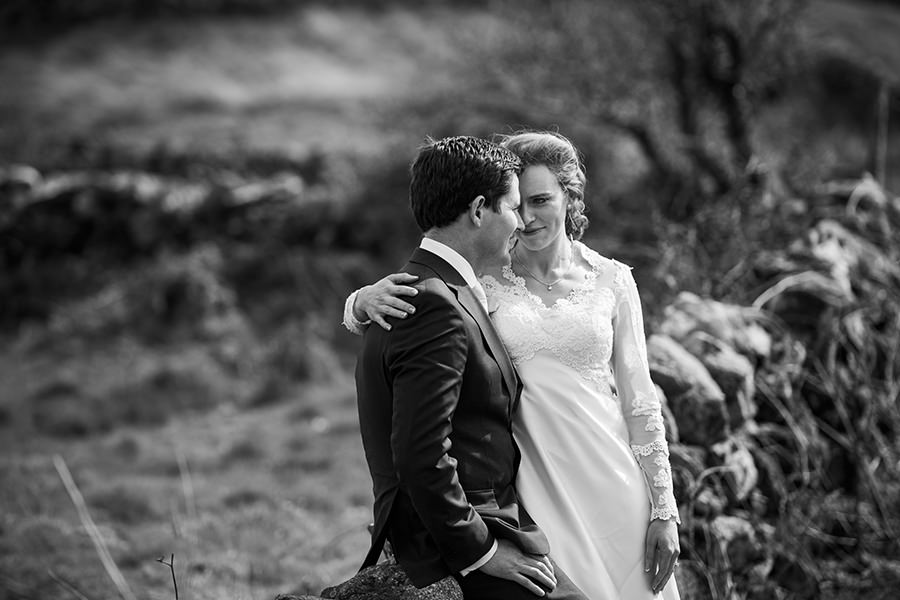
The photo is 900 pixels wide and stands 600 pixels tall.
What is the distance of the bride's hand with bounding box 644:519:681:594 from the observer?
320 cm

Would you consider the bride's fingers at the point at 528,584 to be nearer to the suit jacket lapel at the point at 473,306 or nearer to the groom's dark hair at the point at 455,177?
the suit jacket lapel at the point at 473,306

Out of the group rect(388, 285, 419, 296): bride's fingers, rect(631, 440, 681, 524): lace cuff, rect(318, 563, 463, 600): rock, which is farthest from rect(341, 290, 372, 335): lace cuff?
rect(631, 440, 681, 524): lace cuff

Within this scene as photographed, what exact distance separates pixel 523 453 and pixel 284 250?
8403 millimetres

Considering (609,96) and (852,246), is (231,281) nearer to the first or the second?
(609,96)

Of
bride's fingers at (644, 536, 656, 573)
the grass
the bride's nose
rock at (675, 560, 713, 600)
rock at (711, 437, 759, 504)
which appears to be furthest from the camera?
the grass

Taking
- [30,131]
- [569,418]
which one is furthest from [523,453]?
[30,131]

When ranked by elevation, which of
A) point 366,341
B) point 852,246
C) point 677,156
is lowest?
point 677,156

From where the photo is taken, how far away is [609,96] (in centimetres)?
1076

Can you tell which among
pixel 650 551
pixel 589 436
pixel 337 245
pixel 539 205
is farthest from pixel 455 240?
pixel 337 245

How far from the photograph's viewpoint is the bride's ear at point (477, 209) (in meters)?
2.86

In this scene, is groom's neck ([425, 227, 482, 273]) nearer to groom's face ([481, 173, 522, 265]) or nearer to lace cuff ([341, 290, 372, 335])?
groom's face ([481, 173, 522, 265])

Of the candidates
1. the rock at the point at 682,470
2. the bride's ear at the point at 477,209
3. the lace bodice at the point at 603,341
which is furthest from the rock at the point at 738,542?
the bride's ear at the point at 477,209

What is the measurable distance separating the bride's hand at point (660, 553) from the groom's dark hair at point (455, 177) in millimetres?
1211

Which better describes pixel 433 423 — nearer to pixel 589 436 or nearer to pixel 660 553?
pixel 589 436
